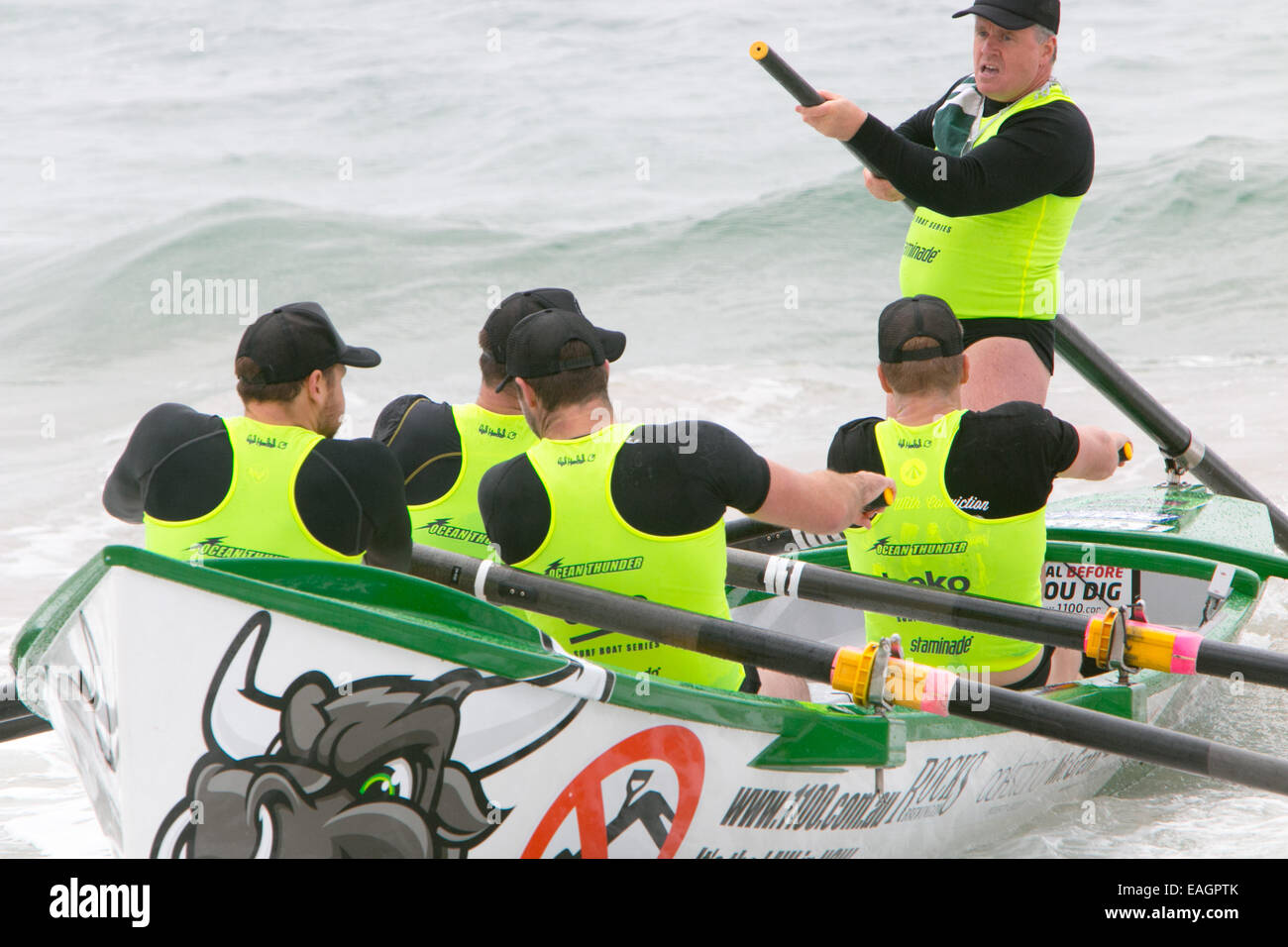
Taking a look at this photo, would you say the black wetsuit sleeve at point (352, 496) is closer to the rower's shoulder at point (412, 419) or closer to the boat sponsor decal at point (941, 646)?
the rower's shoulder at point (412, 419)

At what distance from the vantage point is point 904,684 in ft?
10.1

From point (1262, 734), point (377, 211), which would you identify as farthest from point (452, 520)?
point (377, 211)

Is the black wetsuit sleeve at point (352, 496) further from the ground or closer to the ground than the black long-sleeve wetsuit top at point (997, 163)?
closer to the ground

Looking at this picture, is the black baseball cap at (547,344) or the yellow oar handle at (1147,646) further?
the yellow oar handle at (1147,646)

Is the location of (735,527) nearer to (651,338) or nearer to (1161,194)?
(651,338)

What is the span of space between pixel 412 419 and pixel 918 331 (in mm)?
1464

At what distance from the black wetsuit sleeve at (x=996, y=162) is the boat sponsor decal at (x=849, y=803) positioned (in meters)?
1.57

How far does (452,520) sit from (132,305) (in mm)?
9489

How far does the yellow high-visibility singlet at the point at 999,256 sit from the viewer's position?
4.26 m

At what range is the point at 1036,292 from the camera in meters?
4.38

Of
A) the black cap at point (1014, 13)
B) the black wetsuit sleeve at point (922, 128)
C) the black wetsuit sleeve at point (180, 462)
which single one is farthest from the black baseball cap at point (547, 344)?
the black wetsuit sleeve at point (922, 128)

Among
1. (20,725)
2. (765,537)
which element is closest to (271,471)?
(20,725)

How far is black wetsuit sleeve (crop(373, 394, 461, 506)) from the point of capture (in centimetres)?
396

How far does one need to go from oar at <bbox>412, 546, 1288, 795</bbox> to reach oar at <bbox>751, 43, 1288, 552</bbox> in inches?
97.7
